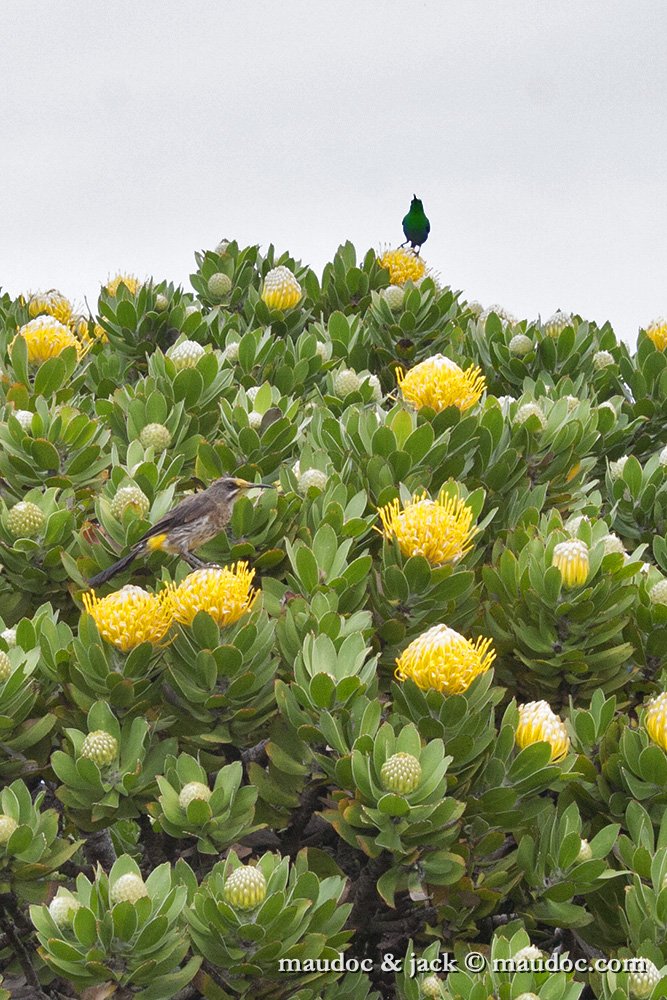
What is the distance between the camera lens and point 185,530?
9.71ft

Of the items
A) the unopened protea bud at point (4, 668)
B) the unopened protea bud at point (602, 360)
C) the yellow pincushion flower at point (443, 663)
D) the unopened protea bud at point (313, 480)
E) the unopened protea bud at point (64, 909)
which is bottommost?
the unopened protea bud at point (64, 909)

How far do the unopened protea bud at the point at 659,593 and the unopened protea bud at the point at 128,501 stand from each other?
1.37 meters

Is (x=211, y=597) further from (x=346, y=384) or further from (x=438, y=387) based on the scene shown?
(x=346, y=384)

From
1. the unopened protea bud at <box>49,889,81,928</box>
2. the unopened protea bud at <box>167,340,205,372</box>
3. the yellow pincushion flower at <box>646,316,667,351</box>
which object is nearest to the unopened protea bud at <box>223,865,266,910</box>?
the unopened protea bud at <box>49,889,81,928</box>

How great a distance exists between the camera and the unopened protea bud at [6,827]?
95.7 inches

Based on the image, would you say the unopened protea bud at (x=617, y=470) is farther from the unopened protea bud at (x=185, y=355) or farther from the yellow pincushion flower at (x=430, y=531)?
the unopened protea bud at (x=185, y=355)

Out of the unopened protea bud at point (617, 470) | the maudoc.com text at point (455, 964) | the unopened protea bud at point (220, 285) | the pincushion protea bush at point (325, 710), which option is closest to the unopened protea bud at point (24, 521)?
the pincushion protea bush at point (325, 710)

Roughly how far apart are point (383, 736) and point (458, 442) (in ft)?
3.94

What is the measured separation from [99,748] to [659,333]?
360cm

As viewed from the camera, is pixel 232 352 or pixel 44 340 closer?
pixel 44 340

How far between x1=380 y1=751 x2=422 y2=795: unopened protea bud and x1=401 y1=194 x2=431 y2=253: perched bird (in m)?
6.71

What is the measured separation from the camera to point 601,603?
296 cm

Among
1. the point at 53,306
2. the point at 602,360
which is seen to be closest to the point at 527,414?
the point at 602,360

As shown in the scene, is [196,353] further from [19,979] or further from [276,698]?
[19,979]
